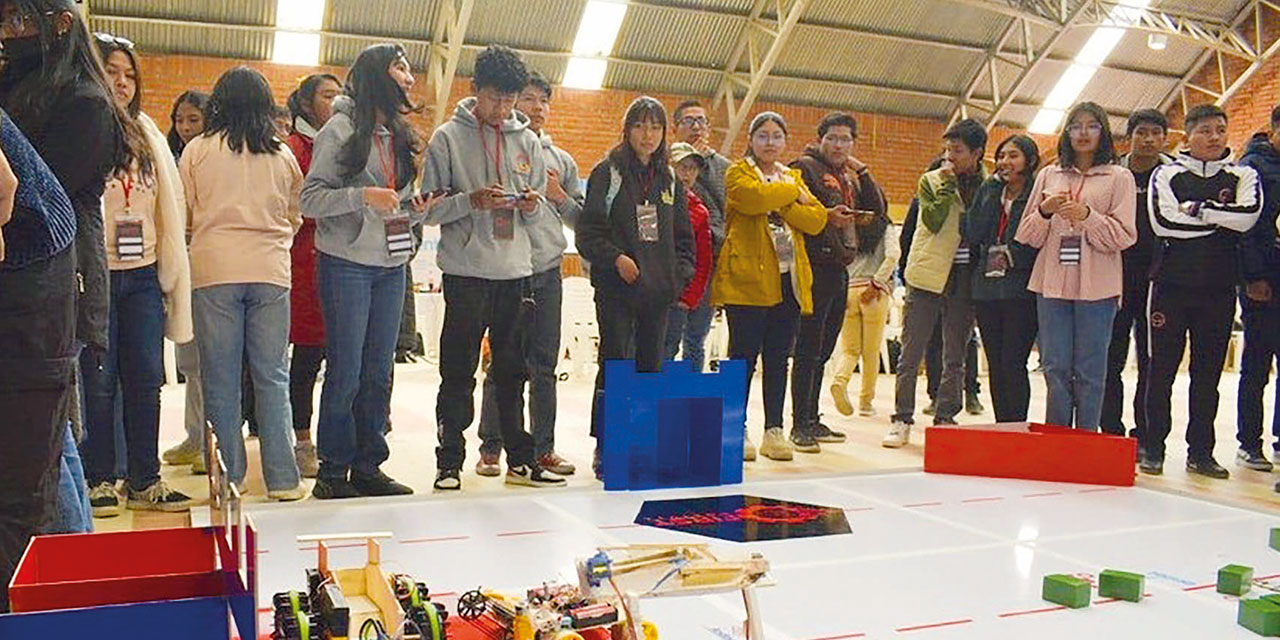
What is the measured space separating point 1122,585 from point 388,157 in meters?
2.11

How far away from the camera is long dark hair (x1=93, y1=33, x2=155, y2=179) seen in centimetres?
170

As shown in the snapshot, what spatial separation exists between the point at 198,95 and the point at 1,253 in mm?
2526

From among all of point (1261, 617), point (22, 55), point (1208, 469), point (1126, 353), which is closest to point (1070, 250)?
point (1126, 353)

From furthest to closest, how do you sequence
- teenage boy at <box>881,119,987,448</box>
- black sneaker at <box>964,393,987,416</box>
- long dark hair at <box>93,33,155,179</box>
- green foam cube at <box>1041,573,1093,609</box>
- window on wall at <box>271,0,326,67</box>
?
1. window on wall at <box>271,0,326,67</box>
2. black sneaker at <box>964,393,987,416</box>
3. teenage boy at <box>881,119,987,448</box>
4. green foam cube at <box>1041,573,1093,609</box>
5. long dark hair at <box>93,33,155,179</box>

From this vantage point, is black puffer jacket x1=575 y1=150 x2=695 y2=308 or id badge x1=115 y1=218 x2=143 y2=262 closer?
id badge x1=115 y1=218 x2=143 y2=262

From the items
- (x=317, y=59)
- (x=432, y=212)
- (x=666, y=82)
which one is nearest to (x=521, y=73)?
(x=432, y=212)

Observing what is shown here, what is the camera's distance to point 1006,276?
388cm

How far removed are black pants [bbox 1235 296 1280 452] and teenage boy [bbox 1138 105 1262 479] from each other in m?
0.24

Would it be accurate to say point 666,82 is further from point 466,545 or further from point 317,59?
point 466,545

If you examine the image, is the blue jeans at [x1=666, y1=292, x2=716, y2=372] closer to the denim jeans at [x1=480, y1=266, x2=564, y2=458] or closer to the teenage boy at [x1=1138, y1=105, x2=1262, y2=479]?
the denim jeans at [x1=480, y1=266, x2=564, y2=458]

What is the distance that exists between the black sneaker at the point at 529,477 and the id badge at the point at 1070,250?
5.94 ft

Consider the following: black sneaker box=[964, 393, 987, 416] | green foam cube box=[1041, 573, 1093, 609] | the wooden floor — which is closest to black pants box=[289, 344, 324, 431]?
the wooden floor

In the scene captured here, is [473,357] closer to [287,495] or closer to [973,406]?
[287,495]

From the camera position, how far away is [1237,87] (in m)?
12.0
